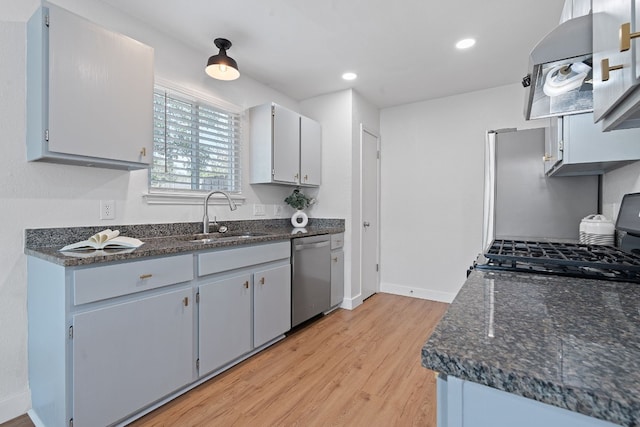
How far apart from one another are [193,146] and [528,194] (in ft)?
9.17

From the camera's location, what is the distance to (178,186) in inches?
94.9

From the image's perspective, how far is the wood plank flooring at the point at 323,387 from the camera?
1.65m

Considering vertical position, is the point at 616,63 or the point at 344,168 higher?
the point at 344,168

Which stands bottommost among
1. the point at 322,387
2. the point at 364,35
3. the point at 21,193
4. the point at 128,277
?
the point at 322,387

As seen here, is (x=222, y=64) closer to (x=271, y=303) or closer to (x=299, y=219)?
(x=299, y=219)

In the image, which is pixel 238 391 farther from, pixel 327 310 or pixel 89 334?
pixel 327 310

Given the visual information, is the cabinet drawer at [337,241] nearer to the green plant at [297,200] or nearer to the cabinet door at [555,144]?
the green plant at [297,200]

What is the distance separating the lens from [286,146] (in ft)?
10.0

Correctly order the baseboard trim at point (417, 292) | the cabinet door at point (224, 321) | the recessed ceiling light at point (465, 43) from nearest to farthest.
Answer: the cabinet door at point (224, 321) → the recessed ceiling light at point (465, 43) → the baseboard trim at point (417, 292)

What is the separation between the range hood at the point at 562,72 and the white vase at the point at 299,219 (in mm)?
2326

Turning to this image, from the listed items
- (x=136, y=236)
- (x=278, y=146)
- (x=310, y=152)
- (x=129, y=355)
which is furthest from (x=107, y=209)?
(x=310, y=152)

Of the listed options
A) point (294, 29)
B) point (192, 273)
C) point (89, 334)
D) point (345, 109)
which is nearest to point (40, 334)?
point (89, 334)

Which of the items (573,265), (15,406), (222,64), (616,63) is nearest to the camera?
(616,63)

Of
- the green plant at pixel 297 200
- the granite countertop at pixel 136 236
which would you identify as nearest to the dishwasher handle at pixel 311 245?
the granite countertop at pixel 136 236
